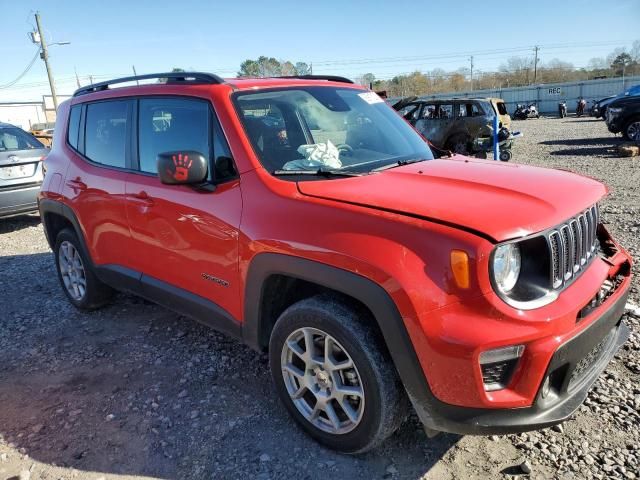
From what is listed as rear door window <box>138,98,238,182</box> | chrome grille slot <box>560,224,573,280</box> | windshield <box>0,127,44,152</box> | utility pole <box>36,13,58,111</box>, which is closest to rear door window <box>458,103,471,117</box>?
windshield <box>0,127,44,152</box>

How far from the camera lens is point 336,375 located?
2.46m

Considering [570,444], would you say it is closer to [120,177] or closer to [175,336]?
[175,336]

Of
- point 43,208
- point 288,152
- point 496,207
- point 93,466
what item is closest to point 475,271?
point 496,207

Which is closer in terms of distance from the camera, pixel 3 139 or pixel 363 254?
pixel 363 254

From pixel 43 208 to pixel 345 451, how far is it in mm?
3727

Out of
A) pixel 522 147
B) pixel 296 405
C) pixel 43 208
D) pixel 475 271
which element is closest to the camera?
pixel 475 271

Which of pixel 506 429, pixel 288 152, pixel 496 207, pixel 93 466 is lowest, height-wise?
pixel 93 466

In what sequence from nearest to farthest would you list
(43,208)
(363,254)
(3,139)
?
(363,254)
(43,208)
(3,139)

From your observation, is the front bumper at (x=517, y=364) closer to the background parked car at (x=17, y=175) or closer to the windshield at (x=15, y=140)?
the background parked car at (x=17, y=175)

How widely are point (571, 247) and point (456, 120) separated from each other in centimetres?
1223

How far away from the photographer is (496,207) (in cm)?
216

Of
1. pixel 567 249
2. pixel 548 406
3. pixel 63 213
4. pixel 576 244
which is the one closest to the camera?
pixel 548 406

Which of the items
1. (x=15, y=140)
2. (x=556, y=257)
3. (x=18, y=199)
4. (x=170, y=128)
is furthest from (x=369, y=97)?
(x=15, y=140)

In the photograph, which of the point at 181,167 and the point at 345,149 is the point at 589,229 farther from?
the point at 181,167
